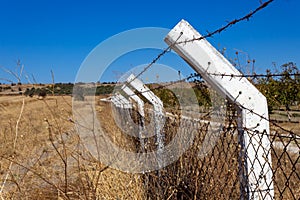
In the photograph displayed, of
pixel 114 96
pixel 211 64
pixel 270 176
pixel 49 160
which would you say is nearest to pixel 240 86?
pixel 211 64

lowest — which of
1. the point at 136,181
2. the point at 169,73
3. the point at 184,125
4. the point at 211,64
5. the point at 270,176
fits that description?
the point at 136,181

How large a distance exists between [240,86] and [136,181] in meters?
2.04

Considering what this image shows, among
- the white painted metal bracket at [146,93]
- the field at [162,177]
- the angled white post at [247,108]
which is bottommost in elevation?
the field at [162,177]

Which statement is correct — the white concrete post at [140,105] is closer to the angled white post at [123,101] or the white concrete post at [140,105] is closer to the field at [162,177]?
the field at [162,177]

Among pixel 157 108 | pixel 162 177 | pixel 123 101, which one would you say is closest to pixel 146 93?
pixel 157 108

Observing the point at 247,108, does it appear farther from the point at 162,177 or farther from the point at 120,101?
the point at 120,101

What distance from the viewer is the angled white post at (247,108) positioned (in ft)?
4.92

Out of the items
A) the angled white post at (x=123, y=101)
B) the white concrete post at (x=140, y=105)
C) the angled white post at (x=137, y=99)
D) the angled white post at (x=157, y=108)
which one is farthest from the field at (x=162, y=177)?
the angled white post at (x=123, y=101)

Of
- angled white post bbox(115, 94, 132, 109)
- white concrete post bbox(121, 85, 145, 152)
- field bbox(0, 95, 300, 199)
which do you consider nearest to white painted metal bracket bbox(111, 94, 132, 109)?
angled white post bbox(115, 94, 132, 109)

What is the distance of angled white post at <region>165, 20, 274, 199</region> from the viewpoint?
59.0 inches

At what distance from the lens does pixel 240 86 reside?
150 cm

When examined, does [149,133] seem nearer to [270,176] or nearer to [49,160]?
[49,160]

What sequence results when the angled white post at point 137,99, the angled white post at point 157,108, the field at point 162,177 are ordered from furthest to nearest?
the angled white post at point 137,99 < the angled white post at point 157,108 < the field at point 162,177

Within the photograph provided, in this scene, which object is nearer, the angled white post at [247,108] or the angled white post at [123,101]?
the angled white post at [247,108]
